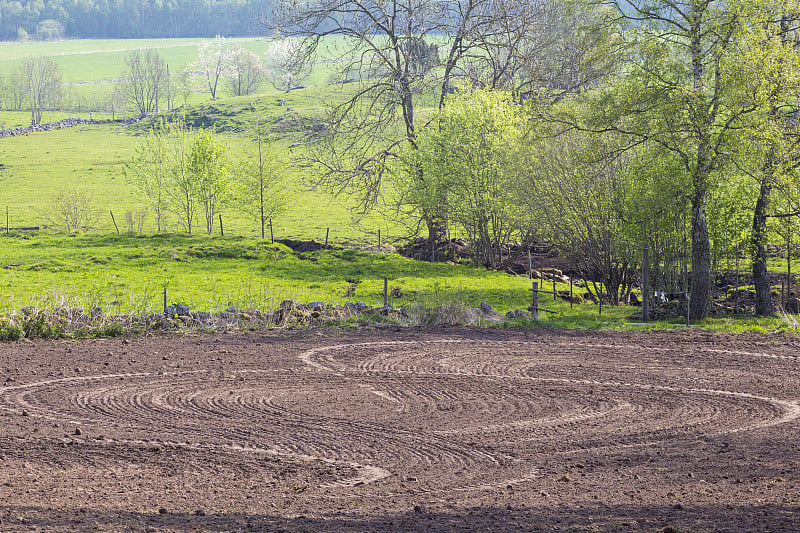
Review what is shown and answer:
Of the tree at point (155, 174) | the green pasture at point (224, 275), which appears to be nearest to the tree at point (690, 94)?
the green pasture at point (224, 275)

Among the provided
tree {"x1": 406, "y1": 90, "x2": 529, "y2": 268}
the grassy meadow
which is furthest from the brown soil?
tree {"x1": 406, "y1": 90, "x2": 529, "y2": 268}

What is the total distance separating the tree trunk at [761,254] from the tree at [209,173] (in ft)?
110

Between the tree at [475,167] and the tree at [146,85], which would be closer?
the tree at [475,167]

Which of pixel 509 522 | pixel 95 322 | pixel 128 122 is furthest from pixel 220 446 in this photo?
pixel 128 122

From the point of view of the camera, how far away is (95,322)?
17.8m

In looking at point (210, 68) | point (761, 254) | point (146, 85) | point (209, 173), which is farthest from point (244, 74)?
point (761, 254)

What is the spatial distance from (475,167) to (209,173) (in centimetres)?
2087

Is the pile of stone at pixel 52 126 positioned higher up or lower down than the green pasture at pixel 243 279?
higher up

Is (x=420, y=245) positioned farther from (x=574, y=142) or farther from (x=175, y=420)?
(x=175, y=420)

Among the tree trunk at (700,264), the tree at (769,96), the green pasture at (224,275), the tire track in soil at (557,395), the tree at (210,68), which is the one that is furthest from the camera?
the tree at (210,68)

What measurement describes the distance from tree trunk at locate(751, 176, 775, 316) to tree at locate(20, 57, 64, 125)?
13147 cm

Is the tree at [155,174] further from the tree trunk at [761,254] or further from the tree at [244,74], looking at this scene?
the tree at [244,74]

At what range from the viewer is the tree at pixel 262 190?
155 feet

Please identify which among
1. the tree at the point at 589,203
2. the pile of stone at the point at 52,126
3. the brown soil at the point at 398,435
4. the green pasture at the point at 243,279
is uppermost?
the pile of stone at the point at 52,126
